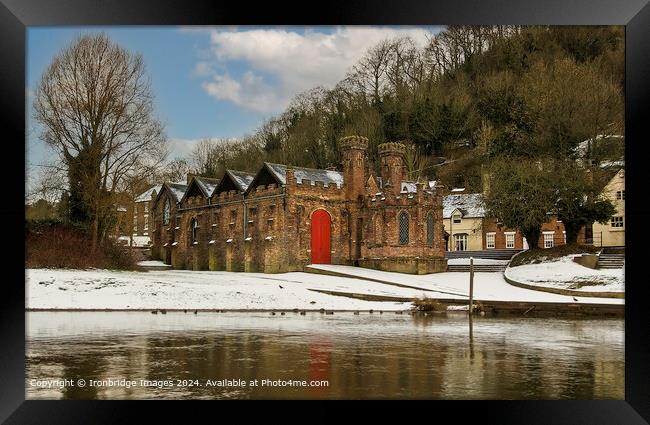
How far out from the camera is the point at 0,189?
7.78m

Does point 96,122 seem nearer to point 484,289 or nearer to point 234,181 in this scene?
point 234,181

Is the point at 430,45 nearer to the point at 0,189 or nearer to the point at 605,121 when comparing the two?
the point at 605,121

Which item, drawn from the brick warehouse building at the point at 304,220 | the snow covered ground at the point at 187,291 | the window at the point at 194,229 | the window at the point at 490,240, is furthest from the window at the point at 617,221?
the window at the point at 194,229

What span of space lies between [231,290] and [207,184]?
370 cm

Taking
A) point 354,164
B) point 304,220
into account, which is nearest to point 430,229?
point 354,164

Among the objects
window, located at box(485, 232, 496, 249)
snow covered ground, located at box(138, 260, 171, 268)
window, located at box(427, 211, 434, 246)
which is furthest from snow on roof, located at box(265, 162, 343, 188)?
window, located at box(485, 232, 496, 249)

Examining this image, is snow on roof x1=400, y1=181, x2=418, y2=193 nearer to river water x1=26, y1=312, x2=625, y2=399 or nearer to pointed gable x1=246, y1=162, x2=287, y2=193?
pointed gable x1=246, y1=162, x2=287, y2=193

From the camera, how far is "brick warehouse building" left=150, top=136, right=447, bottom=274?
17227 millimetres

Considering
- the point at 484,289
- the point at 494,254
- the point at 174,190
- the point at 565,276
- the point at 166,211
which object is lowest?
the point at 484,289

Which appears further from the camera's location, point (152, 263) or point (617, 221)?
point (152, 263)

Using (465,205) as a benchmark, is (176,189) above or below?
above

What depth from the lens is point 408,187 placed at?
1886cm

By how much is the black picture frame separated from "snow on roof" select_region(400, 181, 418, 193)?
10.5 metres
